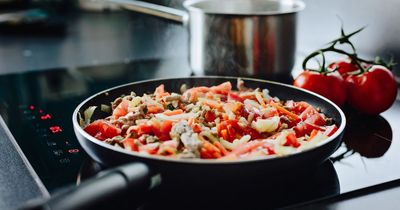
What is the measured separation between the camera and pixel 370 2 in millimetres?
1399

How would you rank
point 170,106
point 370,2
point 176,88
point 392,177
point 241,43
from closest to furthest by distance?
point 392,177 < point 170,106 < point 176,88 < point 241,43 < point 370,2

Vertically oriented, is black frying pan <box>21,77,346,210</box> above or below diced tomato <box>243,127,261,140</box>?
above

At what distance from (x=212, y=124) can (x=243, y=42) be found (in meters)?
0.38

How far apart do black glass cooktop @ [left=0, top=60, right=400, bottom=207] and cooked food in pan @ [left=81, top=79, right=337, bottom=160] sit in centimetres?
6

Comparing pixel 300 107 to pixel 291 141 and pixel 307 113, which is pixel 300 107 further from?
pixel 291 141

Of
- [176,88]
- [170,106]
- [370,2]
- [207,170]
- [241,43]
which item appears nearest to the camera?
[207,170]

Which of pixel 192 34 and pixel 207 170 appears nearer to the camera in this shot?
pixel 207 170

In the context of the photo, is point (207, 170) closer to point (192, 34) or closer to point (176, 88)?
point (176, 88)

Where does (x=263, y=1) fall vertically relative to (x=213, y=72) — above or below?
above

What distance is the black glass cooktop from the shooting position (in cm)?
83

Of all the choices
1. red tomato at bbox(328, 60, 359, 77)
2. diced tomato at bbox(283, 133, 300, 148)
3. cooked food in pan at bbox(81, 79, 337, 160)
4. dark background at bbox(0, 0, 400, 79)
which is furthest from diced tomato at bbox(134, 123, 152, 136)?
dark background at bbox(0, 0, 400, 79)

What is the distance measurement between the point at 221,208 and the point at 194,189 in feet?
0.16

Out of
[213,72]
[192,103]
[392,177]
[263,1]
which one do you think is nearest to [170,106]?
[192,103]

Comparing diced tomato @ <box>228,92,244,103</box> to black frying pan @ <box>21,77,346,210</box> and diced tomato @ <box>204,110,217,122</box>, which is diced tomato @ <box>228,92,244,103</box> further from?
black frying pan @ <box>21,77,346,210</box>
